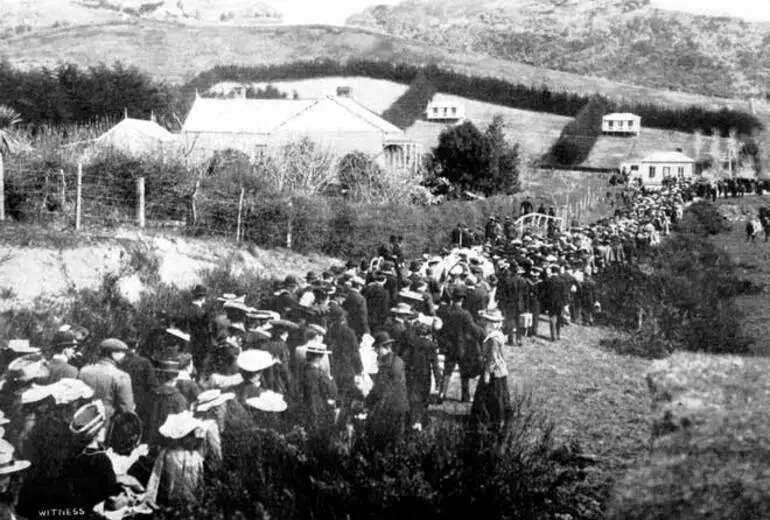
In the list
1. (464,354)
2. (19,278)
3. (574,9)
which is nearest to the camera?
(464,354)

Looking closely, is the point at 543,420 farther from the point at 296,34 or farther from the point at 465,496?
the point at 296,34

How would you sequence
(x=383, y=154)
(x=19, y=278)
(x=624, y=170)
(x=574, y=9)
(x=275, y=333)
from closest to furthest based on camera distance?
(x=275, y=333) < (x=19, y=278) < (x=574, y=9) < (x=624, y=170) < (x=383, y=154)

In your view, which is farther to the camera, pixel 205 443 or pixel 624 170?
pixel 624 170

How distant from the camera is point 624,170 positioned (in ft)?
79.5

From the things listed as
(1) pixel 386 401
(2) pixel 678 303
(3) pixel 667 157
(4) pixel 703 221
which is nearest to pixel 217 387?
(1) pixel 386 401

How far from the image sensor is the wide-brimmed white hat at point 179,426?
16.6ft

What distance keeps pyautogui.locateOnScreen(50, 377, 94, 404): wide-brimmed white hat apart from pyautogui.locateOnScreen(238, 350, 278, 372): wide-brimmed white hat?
42.8 inches

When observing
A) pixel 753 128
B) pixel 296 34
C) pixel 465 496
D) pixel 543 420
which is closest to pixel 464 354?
pixel 543 420

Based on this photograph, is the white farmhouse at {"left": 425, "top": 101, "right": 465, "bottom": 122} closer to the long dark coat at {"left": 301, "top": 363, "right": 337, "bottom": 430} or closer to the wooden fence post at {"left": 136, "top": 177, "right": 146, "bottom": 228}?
the wooden fence post at {"left": 136, "top": 177, "right": 146, "bottom": 228}

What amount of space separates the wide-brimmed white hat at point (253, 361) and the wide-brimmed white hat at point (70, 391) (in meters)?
1.09

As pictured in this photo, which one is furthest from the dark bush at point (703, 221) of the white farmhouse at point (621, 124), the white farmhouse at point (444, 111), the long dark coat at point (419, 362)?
the long dark coat at point (419, 362)

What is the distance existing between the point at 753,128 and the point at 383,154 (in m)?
19.8

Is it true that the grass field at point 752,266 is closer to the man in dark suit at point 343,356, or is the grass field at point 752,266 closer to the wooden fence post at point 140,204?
the man in dark suit at point 343,356

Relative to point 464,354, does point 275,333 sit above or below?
above
